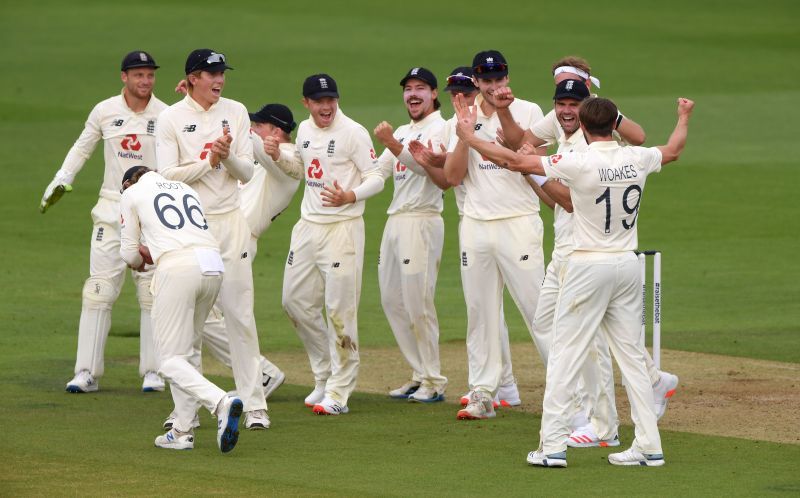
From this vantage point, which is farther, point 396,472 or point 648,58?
point 648,58

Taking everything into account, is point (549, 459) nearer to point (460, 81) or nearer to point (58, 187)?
point (460, 81)

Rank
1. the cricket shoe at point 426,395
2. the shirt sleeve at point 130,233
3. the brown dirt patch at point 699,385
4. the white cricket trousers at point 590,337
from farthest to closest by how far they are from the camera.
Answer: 1. the cricket shoe at point 426,395
2. the brown dirt patch at point 699,385
3. the shirt sleeve at point 130,233
4. the white cricket trousers at point 590,337

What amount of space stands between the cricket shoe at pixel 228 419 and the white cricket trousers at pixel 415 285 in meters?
2.79

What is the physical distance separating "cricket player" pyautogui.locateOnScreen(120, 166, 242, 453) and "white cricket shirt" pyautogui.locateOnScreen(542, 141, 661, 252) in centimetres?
240

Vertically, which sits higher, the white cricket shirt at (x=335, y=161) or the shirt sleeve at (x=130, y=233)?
the white cricket shirt at (x=335, y=161)

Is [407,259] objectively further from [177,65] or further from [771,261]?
[177,65]

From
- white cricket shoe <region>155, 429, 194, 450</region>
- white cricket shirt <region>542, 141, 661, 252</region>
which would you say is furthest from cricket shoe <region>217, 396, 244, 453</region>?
white cricket shirt <region>542, 141, 661, 252</region>

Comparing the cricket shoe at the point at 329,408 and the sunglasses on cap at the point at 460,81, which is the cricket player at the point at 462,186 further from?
the cricket shoe at the point at 329,408

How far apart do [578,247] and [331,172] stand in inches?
117

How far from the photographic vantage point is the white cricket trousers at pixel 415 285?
11.7 metres

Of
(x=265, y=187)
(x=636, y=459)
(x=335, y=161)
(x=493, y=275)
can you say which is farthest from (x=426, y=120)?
(x=636, y=459)

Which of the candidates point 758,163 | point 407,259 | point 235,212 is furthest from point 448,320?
point 758,163

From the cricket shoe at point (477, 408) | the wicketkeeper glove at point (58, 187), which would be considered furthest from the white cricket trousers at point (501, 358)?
the wicketkeeper glove at point (58, 187)

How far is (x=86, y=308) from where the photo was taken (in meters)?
12.2
